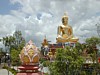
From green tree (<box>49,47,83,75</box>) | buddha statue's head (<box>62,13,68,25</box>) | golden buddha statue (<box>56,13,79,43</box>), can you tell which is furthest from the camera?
buddha statue's head (<box>62,13,68,25</box>)

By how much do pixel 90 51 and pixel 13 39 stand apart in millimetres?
20275

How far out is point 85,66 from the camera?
32.4 meters

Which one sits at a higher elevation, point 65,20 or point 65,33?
point 65,20

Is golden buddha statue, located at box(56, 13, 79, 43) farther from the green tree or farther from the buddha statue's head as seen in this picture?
the green tree

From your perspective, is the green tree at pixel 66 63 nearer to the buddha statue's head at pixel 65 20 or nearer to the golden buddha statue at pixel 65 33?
the golden buddha statue at pixel 65 33

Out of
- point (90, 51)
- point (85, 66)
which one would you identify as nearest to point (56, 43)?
point (90, 51)

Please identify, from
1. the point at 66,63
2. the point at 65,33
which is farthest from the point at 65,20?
the point at 66,63

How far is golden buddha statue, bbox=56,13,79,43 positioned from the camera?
43.6m

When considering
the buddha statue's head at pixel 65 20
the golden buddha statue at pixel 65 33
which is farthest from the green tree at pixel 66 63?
the buddha statue's head at pixel 65 20

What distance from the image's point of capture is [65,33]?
45312mm

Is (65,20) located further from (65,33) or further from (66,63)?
(66,63)

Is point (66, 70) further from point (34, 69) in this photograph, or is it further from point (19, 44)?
point (19, 44)

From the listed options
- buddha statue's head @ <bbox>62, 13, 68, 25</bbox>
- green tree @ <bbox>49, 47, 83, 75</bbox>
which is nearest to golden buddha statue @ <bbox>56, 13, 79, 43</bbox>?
Result: buddha statue's head @ <bbox>62, 13, 68, 25</bbox>

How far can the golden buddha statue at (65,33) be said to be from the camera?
1715 inches
